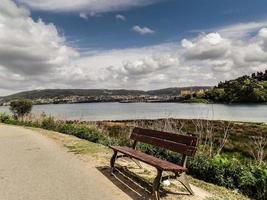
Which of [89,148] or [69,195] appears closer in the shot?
[69,195]

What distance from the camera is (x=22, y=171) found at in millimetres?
9906

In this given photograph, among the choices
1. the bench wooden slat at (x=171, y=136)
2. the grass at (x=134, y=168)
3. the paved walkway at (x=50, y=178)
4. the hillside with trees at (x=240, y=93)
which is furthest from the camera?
the hillside with trees at (x=240, y=93)

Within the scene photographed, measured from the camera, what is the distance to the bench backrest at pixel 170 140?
764cm

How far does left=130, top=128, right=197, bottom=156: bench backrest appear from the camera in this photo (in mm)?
7641

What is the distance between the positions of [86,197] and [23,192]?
132 centimetres

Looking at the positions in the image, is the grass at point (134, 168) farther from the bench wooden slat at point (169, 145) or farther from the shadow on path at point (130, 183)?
the bench wooden slat at point (169, 145)

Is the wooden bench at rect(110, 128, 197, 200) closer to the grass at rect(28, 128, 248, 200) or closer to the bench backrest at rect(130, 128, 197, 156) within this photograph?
the bench backrest at rect(130, 128, 197, 156)

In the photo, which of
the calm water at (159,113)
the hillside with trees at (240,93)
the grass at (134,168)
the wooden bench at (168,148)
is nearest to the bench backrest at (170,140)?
the wooden bench at (168,148)

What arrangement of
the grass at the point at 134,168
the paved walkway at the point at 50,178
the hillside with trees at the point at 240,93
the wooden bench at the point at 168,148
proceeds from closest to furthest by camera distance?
the wooden bench at the point at 168,148
the paved walkway at the point at 50,178
the grass at the point at 134,168
the hillside with trees at the point at 240,93

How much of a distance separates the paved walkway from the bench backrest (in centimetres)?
139

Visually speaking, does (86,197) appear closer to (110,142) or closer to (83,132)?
(110,142)

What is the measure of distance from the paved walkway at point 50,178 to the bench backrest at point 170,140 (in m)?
1.39

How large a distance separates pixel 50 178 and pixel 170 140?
281 centimetres

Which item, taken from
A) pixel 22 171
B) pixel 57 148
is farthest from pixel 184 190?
pixel 57 148
